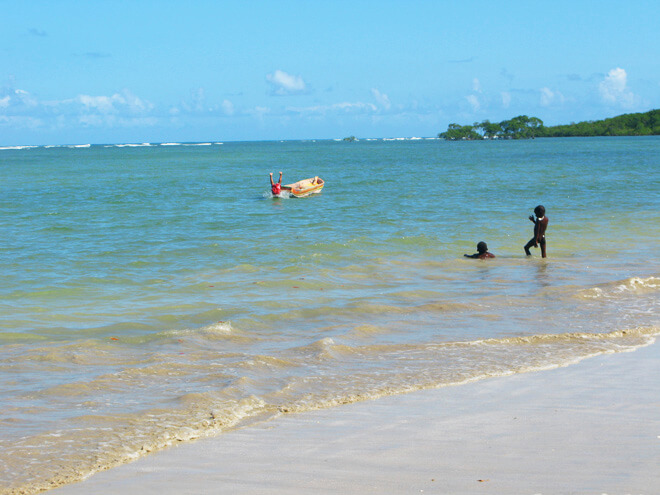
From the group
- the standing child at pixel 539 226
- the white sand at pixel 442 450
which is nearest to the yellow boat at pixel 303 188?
the standing child at pixel 539 226

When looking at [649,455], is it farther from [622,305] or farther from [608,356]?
[622,305]

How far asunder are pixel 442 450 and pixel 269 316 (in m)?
5.95

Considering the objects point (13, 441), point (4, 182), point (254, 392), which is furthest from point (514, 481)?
point (4, 182)

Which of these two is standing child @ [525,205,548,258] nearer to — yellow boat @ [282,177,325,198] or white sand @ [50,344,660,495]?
white sand @ [50,344,660,495]

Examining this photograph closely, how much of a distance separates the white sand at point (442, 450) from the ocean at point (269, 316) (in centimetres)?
40

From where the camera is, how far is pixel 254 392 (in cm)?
727

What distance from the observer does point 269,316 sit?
1116cm

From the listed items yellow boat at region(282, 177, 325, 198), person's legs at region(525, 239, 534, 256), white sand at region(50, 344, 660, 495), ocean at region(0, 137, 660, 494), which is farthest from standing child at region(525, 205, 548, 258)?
yellow boat at region(282, 177, 325, 198)

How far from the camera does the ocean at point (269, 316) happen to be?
671cm

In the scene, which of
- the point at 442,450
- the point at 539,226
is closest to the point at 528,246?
the point at 539,226

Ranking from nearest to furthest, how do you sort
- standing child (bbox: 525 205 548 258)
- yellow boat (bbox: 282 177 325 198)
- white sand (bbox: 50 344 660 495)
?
white sand (bbox: 50 344 660 495) → standing child (bbox: 525 205 548 258) → yellow boat (bbox: 282 177 325 198)

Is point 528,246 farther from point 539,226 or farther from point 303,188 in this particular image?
point 303,188

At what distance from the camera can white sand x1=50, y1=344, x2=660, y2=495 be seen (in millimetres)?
4887

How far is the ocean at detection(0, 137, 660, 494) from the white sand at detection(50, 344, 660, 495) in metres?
0.40
